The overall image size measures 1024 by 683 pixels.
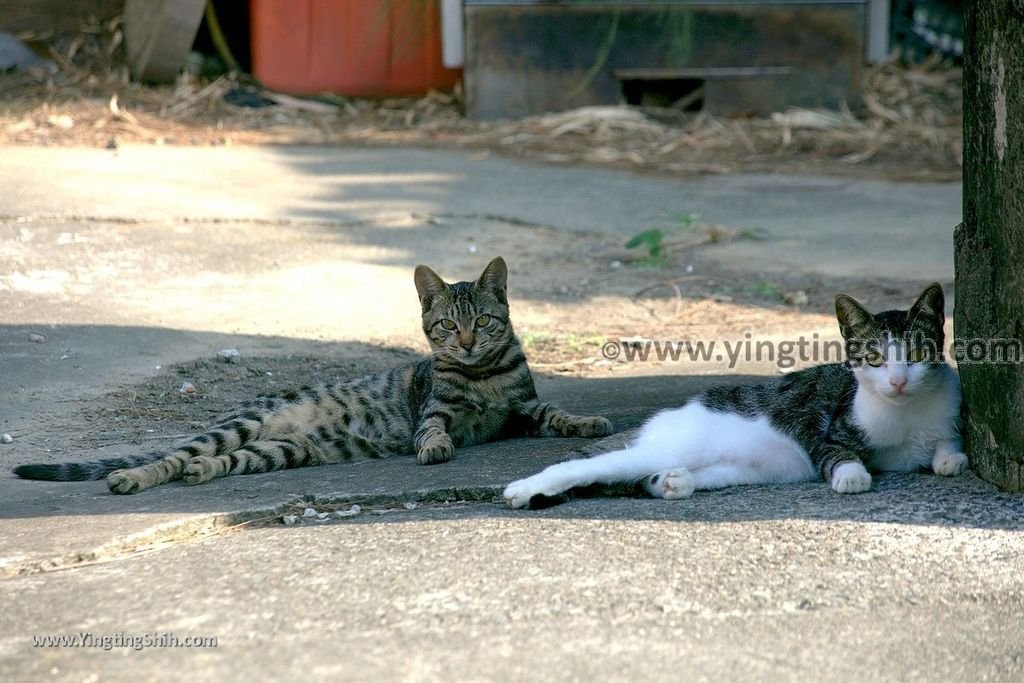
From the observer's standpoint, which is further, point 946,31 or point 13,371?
point 946,31

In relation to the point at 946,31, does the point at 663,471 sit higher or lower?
lower

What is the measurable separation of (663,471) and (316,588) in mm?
1269

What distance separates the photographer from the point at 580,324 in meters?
6.54

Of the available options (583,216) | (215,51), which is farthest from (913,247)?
(215,51)

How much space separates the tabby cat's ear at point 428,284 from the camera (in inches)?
191

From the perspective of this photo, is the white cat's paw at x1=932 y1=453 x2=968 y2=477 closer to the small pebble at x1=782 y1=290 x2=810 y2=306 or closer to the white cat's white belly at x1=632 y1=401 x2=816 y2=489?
the white cat's white belly at x1=632 y1=401 x2=816 y2=489

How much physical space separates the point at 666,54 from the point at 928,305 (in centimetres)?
724

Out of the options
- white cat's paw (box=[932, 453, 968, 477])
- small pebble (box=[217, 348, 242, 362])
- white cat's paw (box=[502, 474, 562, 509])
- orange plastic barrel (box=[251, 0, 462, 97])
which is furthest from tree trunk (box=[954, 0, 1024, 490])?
orange plastic barrel (box=[251, 0, 462, 97])

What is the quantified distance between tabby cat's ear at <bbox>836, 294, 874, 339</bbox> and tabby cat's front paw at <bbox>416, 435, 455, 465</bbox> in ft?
4.55

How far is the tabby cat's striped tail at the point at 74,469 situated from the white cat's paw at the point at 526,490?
4.28 feet

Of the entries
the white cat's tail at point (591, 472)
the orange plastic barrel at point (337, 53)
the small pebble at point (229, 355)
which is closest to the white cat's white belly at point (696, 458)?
the white cat's tail at point (591, 472)

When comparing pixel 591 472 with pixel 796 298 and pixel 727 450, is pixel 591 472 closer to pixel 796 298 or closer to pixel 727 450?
pixel 727 450

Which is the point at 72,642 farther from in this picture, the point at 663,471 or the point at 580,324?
the point at 580,324

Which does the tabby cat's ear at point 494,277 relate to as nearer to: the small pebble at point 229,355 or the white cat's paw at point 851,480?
the small pebble at point 229,355
